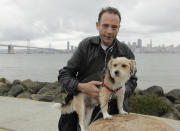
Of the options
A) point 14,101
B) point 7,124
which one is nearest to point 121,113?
point 7,124

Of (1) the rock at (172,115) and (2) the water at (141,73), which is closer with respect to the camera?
(1) the rock at (172,115)

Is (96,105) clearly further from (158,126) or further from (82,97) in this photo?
(158,126)

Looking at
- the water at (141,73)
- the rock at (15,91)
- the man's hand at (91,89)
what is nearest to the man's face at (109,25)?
the man's hand at (91,89)

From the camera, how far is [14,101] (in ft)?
26.7

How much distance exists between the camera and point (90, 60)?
130 inches

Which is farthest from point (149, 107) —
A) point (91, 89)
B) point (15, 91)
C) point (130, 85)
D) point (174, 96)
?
point (15, 91)

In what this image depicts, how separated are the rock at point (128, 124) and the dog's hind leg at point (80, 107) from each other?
356 mm

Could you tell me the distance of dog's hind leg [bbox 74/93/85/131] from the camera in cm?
323

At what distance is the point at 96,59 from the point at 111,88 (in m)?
0.54

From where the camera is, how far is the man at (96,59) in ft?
9.87

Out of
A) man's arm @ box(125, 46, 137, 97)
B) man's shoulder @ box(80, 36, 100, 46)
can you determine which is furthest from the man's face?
man's arm @ box(125, 46, 137, 97)

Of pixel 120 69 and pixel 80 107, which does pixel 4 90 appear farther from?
pixel 120 69

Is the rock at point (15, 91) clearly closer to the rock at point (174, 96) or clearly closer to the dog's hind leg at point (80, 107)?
the rock at point (174, 96)

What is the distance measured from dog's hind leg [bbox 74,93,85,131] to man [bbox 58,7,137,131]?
3.5 inches
